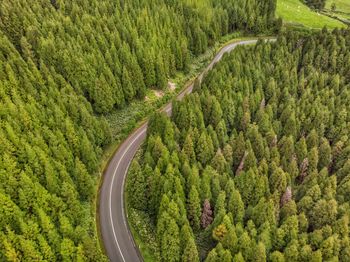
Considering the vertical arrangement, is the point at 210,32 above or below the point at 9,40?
below

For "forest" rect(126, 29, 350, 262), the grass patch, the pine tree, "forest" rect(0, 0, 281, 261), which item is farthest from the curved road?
the pine tree

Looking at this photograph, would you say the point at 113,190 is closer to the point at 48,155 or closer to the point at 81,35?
the point at 48,155

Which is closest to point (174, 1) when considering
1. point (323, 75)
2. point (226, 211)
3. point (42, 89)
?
point (323, 75)

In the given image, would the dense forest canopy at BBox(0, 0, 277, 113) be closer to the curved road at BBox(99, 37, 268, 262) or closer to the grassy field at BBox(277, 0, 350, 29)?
the curved road at BBox(99, 37, 268, 262)

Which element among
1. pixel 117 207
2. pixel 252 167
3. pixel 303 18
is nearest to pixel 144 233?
pixel 117 207

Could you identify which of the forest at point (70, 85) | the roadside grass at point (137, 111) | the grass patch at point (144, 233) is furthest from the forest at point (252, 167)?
the forest at point (70, 85)
